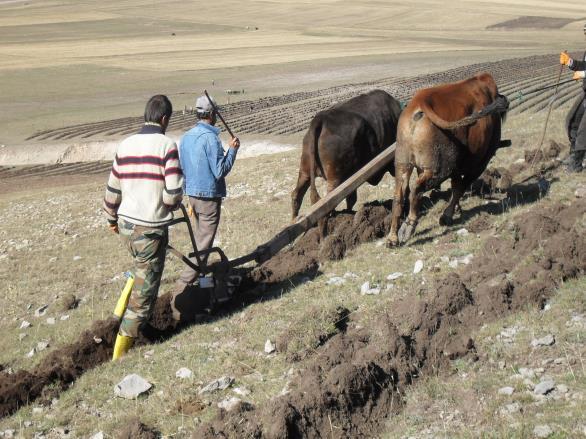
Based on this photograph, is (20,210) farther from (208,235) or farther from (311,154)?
(208,235)

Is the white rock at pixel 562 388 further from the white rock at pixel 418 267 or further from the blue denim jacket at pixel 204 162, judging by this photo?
the blue denim jacket at pixel 204 162

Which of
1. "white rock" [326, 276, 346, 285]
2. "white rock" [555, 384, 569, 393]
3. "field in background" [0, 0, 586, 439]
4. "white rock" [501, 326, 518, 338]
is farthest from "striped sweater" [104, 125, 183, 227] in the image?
"white rock" [555, 384, 569, 393]

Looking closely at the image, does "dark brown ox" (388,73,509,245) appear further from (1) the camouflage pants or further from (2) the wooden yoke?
(1) the camouflage pants

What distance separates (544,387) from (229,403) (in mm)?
2330

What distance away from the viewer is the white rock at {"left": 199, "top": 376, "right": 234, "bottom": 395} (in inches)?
253

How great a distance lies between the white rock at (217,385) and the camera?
6.42 m

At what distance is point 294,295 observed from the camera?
859 centimetres

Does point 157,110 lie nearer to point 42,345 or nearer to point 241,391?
point 241,391

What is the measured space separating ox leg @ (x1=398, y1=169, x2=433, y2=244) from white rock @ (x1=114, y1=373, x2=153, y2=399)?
4.16 metres

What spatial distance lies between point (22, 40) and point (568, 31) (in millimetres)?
64519

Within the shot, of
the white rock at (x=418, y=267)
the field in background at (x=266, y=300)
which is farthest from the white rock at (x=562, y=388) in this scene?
the white rock at (x=418, y=267)

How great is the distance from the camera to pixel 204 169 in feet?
27.5

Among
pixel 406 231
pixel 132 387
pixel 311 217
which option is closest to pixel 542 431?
pixel 132 387

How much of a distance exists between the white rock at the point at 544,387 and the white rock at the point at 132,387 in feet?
10.6
